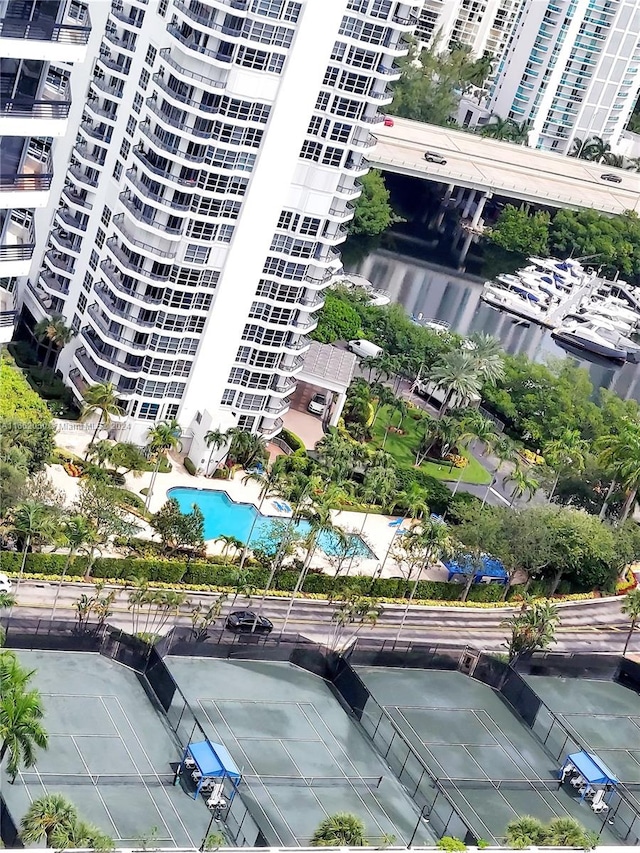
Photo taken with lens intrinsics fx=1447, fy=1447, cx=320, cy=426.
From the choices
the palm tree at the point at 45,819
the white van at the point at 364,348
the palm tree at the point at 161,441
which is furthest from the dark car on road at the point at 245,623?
the white van at the point at 364,348

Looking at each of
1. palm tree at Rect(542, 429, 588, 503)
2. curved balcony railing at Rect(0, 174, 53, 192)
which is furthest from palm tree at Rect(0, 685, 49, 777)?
palm tree at Rect(542, 429, 588, 503)

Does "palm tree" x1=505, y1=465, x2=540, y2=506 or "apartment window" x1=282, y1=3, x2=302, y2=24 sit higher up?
"apartment window" x1=282, y1=3, x2=302, y2=24

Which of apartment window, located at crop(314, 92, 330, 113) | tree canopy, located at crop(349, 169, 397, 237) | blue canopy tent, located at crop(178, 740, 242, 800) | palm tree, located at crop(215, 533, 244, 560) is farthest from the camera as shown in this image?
tree canopy, located at crop(349, 169, 397, 237)

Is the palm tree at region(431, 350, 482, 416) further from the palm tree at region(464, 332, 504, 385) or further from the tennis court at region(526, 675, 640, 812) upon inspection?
the tennis court at region(526, 675, 640, 812)

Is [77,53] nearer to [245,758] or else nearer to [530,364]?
[245,758]

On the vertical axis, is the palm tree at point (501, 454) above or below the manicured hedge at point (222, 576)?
above

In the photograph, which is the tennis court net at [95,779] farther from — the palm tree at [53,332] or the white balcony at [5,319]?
the palm tree at [53,332]
